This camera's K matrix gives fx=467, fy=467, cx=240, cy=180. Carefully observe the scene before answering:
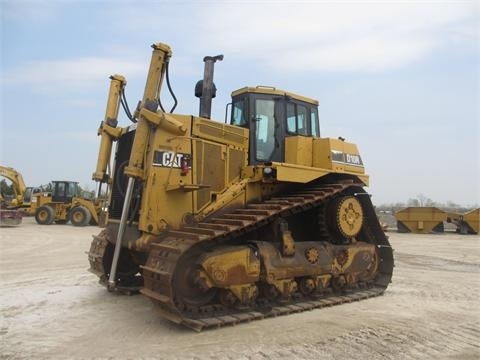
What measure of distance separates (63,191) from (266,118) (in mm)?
22665

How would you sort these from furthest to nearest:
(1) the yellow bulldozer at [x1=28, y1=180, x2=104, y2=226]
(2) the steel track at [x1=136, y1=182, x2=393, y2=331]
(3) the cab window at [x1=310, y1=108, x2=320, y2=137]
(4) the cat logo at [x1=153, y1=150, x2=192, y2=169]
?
1. (1) the yellow bulldozer at [x1=28, y1=180, x2=104, y2=226]
2. (3) the cab window at [x1=310, y1=108, x2=320, y2=137]
3. (4) the cat logo at [x1=153, y1=150, x2=192, y2=169]
4. (2) the steel track at [x1=136, y1=182, x2=393, y2=331]

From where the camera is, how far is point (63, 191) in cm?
2806

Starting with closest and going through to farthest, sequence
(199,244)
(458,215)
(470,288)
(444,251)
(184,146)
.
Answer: (199,244), (184,146), (470,288), (444,251), (458,215)

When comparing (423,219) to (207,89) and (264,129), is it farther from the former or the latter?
(207,89)

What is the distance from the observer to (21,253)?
13.8m

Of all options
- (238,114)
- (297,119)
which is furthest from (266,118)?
(297,119)

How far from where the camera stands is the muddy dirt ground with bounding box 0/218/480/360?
516cm

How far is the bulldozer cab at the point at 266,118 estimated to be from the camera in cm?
824

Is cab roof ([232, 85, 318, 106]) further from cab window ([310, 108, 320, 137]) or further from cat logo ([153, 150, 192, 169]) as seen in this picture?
cat logo ([153, 150, 192, 169])

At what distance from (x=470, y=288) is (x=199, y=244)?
5.86 meters

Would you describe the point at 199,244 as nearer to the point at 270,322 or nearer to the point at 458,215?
the point at 270,322

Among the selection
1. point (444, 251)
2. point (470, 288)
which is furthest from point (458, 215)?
point (470, 288)

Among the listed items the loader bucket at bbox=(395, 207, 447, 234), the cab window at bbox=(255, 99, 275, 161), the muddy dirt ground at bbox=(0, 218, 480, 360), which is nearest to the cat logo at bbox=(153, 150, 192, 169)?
the cab window at bbox=(255, 99, 275, 161)

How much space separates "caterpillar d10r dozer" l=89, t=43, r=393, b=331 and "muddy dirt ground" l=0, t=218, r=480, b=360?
1.26ft
